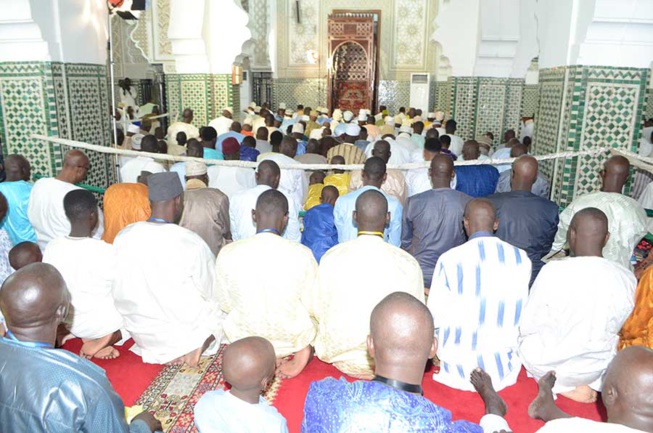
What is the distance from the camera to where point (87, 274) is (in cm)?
307

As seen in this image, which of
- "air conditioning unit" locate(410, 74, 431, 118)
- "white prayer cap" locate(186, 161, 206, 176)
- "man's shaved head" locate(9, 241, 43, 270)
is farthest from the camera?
"air conditioning unit" locate(410, 74, 431, 118)

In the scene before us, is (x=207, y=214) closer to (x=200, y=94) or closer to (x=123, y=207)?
(x=123, y=207)

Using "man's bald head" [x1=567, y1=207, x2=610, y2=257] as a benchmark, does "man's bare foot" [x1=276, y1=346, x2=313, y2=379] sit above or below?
below

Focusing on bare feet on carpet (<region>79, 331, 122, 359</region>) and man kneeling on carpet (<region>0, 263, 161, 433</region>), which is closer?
man kneeling on carpet (<region>0, 263, 161, 433</region>)

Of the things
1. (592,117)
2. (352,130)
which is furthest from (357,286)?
(352,130)

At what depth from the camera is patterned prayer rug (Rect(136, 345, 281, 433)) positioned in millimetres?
2650

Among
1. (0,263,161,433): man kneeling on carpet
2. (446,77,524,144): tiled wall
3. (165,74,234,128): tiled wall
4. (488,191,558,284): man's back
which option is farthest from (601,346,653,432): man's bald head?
(165,74,234,128): tiled wall

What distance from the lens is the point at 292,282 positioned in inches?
114

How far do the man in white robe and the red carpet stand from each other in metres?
1.30

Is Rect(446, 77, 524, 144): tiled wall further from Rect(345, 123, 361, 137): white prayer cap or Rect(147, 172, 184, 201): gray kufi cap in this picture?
Rect(147, 172, 184, 201): gray kufi cap

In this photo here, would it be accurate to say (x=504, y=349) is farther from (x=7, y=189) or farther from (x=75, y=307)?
(x=7, y=189)

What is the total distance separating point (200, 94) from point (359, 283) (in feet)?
23.7

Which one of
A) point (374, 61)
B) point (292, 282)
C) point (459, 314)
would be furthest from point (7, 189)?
point (374, 61)

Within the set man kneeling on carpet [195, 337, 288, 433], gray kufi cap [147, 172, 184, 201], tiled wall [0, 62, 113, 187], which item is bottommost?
man kneeling on carpet [195, 337, 288, 433]
